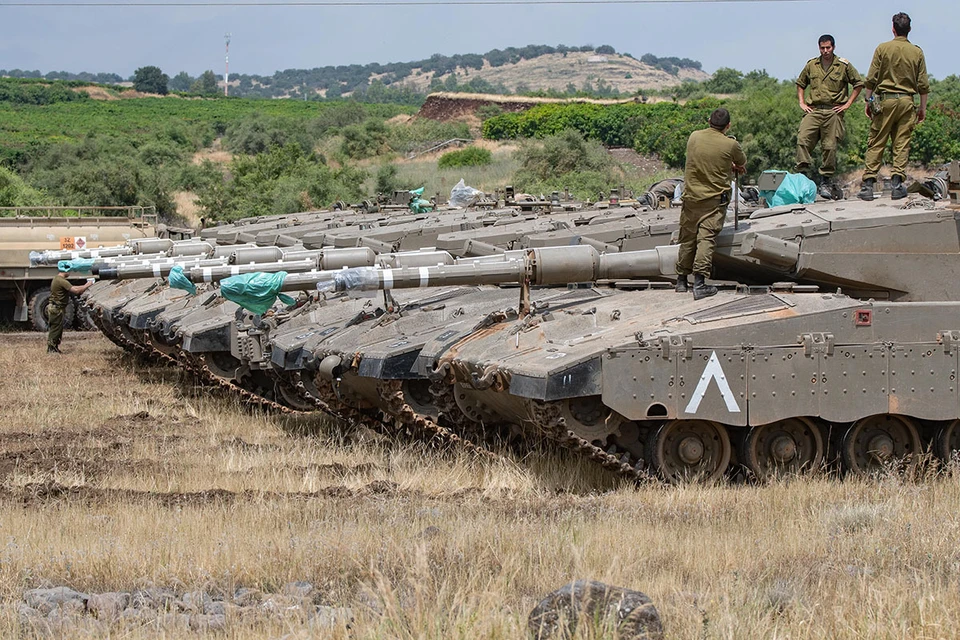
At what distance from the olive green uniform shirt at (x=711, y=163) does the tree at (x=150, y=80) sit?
4438 inches

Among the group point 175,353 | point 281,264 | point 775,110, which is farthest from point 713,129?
point 775,110

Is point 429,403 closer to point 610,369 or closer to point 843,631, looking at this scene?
point 610,369

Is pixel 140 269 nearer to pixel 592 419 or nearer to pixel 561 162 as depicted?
pixel 592 419

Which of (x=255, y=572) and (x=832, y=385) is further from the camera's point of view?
(x=832, y=385)

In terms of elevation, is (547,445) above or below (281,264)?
below

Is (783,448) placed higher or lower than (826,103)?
lower

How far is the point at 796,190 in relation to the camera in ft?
45.1

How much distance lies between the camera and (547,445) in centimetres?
1188

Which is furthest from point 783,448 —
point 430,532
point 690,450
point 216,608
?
point 216,608

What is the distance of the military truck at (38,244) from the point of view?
26641mm

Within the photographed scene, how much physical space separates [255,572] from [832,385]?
4.65 meters

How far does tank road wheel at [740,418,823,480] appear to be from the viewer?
10.6m

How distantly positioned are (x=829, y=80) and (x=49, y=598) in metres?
9.37

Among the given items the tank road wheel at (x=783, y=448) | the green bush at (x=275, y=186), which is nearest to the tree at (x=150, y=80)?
the green bush at (x=275, y=186)
